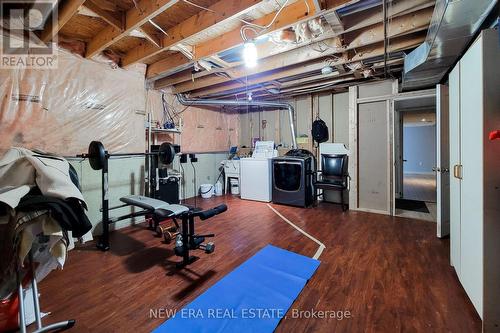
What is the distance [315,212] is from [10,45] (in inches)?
187

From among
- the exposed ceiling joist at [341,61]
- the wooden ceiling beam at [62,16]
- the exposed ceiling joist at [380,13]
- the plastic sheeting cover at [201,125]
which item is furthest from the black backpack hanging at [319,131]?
the wooden ceiling beam at [62,16]

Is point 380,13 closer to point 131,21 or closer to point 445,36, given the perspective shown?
point 445,36

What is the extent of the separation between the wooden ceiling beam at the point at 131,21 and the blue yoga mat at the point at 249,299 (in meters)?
2.40

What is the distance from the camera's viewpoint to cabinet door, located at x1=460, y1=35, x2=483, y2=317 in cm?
148

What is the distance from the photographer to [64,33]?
110 inches

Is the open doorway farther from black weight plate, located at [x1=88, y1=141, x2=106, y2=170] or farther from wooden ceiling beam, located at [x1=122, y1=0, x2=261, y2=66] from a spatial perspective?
black weight plate, located at [x1=88, y1=141, x2=106, y2=170]

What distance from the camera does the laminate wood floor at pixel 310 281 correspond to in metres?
1.59

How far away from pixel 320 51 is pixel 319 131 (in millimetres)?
2295

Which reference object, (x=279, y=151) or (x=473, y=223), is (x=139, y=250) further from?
(x=279, y=151)

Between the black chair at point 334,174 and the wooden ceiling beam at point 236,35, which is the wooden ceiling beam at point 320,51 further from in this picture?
the black chair at point 334,174

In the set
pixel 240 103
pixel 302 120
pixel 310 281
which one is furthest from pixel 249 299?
pixel 302 120

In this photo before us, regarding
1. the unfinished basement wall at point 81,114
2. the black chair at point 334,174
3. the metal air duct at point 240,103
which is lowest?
the black chair at point 334,174

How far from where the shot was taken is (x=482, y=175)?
1.45 metres

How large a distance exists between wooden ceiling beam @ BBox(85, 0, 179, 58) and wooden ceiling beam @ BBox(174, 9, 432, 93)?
1575mm
